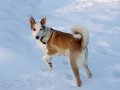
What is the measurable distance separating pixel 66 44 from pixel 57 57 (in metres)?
0.97

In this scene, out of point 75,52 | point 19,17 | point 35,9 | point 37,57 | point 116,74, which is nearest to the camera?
point 75,52

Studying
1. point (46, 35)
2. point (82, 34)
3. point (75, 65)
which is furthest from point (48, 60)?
point (82, 34)

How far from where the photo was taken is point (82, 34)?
5.89 m

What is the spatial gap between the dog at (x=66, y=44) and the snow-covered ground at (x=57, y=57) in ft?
0.87

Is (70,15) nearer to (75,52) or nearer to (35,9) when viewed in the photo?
(35,9)

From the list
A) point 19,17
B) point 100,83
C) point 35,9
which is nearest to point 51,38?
point 100,83

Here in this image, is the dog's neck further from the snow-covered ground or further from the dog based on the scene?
the snow-covered ground

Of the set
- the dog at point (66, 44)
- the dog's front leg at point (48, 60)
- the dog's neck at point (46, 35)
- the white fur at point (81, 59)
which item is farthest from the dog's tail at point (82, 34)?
the dog's front leg at point (48, 60)

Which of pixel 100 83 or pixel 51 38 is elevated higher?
pixel 51 38

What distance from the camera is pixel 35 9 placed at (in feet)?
34.4

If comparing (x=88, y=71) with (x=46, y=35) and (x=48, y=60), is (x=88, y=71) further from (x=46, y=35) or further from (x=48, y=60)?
(x=46, y=35)

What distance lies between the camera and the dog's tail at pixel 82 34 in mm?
5859

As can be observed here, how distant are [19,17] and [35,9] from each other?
1.13 meters

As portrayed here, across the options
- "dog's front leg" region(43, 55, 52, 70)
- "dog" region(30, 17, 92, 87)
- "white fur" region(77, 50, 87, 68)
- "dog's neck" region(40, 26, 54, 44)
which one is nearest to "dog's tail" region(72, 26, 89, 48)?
"dog" region(30, 17, 92, 87)
